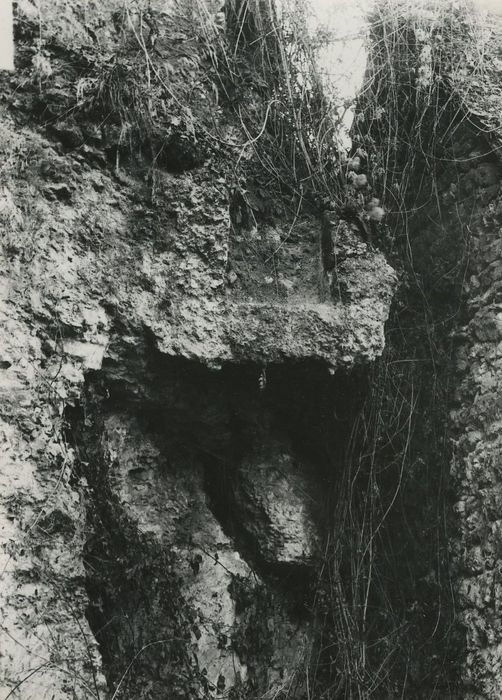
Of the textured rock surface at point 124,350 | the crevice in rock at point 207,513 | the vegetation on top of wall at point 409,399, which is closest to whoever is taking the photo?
the textured rock surface at point 124,350

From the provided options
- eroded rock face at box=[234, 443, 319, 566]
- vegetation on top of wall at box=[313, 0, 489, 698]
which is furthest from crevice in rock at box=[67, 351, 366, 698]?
vegetation on top of wall at box=[313, 0, 489, 698]

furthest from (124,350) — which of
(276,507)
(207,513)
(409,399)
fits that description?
(409,399)

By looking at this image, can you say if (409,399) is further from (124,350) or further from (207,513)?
(124,350)

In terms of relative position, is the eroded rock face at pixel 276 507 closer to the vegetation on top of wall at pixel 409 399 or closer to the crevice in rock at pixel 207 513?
the crevice in rock at pixel 207 513

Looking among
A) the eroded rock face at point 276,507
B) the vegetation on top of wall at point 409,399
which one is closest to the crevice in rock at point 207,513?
the eroded rock face at point 276,507

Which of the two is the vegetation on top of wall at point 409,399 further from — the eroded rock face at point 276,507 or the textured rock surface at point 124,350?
the textured rock surface at point 124,350

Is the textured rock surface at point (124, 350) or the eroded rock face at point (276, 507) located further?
the eroded rock face at point (276, 507)

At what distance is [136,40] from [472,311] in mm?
1626

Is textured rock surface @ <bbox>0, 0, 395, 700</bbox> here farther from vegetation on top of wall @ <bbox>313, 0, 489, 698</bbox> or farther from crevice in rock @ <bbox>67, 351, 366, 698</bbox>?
vegetation on top of wall @ <bbox>313, 0, 489, 698</bbox>

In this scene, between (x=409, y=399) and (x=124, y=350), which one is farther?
(x=409, y=399)

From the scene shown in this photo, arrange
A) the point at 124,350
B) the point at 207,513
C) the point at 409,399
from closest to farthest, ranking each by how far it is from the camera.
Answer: the point at 124,350 < the point at 207,513 < the point at 409,399

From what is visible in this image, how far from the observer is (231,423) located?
9.06 feet

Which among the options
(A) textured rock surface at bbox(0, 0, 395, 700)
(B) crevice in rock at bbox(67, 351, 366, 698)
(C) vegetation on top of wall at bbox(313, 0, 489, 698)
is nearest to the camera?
(A) textured rock surface at bbox(0, 0, 395, 700)

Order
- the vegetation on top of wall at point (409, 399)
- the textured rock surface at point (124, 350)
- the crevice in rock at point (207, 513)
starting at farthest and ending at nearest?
1. the vegetation on top of wall at point (409, 399)
2. the crevice in rock at point (207, 513)
3. the textured rock surface at point (124, 350)
